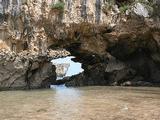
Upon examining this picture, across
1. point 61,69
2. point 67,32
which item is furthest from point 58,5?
point 61,69

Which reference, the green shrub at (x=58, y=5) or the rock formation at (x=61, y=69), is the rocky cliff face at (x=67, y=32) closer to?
the green shrub at (x=58, y=5)

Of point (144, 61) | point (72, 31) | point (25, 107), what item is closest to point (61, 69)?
point (144, 61)

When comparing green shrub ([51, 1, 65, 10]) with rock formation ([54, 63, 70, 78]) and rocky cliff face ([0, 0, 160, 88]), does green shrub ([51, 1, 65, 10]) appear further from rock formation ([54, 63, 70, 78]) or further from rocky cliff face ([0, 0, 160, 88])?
rock formation ([54, 63, 70, 78])

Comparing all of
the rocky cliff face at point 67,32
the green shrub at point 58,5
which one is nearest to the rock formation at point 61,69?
the rocky cliff face at point 67,32

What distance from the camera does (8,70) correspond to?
22.2 m

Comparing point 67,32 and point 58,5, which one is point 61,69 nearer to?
point 67,32

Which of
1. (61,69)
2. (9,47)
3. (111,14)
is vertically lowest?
(61,69)

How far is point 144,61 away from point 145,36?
3385 millimetres

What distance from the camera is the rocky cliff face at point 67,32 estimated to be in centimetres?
2200

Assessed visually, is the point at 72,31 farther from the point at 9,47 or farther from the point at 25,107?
the point at 25,107

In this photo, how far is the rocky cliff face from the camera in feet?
72.2

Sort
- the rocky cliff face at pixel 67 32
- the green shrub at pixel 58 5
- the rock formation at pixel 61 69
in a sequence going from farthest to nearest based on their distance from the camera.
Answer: the rock formation at pixel 61 69 → the green shrub at pixel 58 5 → the rocky cliff face at pixel 67 32

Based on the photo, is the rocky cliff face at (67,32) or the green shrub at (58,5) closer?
the rocky cliff face at (67,32)

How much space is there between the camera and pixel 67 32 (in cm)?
2362
